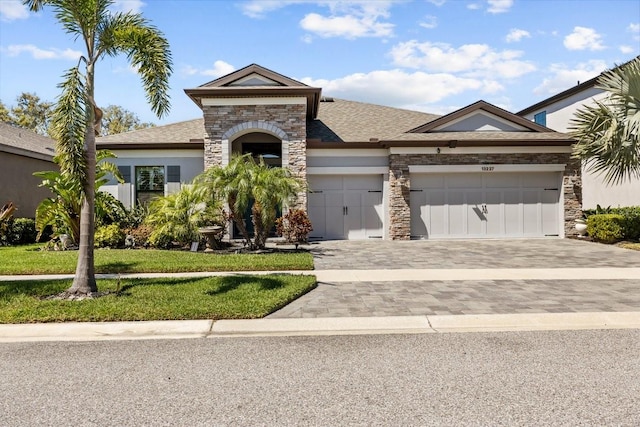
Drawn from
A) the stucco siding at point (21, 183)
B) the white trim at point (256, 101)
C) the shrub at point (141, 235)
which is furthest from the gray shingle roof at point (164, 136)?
the shrub at point (141, 235)

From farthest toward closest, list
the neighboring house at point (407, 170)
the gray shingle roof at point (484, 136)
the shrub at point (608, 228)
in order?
the gray shingle roof at point (484, 136), the neighboring house at point (407, 170), the shrub at point (608, 228)

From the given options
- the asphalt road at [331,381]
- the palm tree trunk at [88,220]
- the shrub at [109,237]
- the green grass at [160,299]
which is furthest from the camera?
the shrub at [109,237]

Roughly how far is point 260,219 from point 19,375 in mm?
9433

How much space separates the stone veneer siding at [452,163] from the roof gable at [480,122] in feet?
4.24

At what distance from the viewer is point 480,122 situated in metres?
18.8

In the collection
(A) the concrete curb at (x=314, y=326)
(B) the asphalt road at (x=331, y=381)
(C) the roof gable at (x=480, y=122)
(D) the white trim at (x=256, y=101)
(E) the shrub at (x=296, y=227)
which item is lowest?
(B) the asphalt road at (x=331, y=381)

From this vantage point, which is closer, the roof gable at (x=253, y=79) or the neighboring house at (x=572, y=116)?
the roof gable at (x=253, y=79)

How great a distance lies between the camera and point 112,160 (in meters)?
18.4

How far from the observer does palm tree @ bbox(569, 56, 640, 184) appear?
12445 millimetres

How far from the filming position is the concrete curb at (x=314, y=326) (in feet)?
20.4

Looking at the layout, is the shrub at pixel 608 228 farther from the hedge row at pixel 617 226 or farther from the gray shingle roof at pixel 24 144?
the gray shingle roof at pixel 24 144

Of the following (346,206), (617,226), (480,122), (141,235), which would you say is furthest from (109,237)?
(617,226)

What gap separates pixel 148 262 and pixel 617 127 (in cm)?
1328

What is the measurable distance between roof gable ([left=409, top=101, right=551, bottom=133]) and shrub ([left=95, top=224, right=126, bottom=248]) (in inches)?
463
